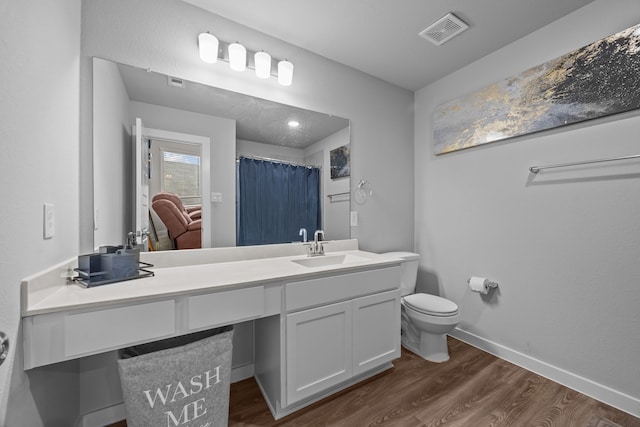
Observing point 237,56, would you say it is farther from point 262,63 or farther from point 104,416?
point 104,416

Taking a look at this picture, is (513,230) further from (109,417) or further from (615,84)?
(109,417)

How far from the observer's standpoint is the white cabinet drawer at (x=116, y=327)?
2.95ft

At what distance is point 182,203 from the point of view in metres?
1.56

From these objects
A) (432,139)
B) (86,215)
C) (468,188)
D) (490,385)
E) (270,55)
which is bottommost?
(490,385)

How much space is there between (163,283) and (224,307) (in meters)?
0.29

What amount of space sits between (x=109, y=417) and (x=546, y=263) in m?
2.81

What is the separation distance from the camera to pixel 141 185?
145cm

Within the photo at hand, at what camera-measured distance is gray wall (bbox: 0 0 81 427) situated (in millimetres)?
711

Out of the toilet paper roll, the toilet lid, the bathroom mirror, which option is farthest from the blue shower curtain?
the toilet paper roll

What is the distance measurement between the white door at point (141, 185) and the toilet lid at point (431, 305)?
6.23 ft

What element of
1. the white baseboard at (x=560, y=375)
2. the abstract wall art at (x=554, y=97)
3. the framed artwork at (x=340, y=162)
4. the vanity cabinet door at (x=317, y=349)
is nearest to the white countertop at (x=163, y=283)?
the vanity cabinet door at (x=317, y=349)

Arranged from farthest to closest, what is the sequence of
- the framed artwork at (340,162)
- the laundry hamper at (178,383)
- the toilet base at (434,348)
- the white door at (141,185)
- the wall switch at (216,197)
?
the framed artwork at (340,162) < the toilet base at (434,348) < the wall switch at (216,197) < the white door at (141,185) < the laundry hamper at (178,383)

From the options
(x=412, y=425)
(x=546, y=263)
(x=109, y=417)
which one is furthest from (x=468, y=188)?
(x=109, y=417)

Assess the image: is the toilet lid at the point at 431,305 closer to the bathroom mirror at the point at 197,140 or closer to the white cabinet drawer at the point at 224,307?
the bathroom mirror at the point at 197,140
